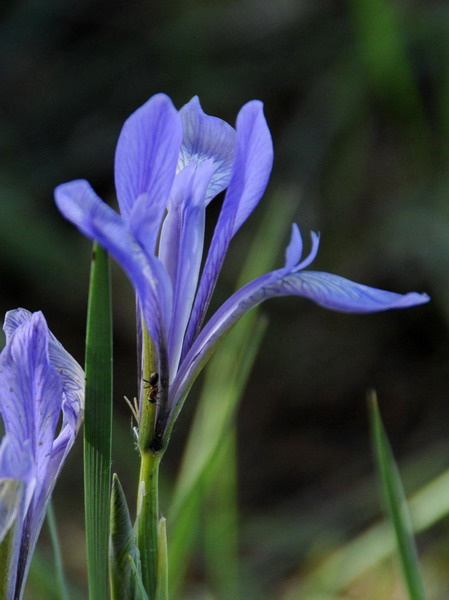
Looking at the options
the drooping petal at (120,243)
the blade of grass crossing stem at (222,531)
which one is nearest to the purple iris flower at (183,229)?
the drooping petal at (120,243)

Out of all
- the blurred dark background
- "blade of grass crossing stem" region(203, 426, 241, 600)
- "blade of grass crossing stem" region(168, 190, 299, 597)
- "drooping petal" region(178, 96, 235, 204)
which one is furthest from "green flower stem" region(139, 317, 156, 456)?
the blurred dark background

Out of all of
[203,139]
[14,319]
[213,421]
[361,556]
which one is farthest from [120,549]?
[361,556]

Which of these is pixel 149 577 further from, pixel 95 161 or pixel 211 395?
pixel 95 161

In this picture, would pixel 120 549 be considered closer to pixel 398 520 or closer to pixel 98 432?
pixel 98 432

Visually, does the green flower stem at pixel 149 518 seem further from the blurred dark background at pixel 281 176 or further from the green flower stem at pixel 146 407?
the blurred dark background at pixel 281 176

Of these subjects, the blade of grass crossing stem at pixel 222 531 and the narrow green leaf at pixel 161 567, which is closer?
the narrow green leaf at pixel 161 567

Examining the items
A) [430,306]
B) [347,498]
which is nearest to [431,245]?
[430,306]
